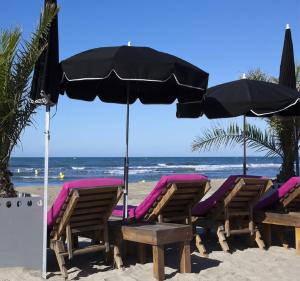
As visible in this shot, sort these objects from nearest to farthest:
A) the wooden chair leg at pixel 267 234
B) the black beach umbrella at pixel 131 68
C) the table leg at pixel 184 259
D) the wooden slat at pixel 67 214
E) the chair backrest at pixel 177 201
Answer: the wooden slat at pixel 67 214 < the table leg at pixel 184 259 < the black beach umbrella at pixel 131 68 < the chair backrest at pixel 177 201 < the wooden chair leg at pixel 267 234

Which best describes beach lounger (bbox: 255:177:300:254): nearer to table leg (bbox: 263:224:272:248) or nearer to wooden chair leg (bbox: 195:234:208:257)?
table leg (bbox: 263:224:272:248)

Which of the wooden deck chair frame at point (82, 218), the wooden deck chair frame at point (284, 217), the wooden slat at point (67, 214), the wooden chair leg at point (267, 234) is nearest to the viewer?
the wooden slat at point (67, 214)

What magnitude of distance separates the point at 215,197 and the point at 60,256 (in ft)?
6.70

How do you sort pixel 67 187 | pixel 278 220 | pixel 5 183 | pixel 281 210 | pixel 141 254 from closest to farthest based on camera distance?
pixel 67 187 → pixel 5 183 → pixel 141 254 → pixel 278 220 → pixel 281 210

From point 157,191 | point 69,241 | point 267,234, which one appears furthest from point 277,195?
point 69,241

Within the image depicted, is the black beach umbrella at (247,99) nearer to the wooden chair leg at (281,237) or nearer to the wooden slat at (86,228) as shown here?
the wooden chair leg at (281,237)

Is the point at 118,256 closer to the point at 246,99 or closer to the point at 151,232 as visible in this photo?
the point at 151,232

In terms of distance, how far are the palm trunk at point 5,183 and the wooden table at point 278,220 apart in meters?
2.99

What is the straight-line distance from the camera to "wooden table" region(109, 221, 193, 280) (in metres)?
4.61

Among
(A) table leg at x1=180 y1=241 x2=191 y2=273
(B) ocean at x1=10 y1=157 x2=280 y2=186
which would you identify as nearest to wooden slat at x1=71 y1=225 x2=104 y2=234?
(A) table leg at x1=180 y1=241 x2=191 y2=273

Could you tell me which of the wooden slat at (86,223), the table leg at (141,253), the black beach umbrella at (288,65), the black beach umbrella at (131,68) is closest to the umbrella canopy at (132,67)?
the black beach umbrella at (131,68)

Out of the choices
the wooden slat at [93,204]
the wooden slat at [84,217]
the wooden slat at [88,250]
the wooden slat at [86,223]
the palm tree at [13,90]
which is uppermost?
the palm tree at [13,90]

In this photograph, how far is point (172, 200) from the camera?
5336 mm

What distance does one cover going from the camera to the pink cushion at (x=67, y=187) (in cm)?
446
